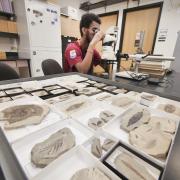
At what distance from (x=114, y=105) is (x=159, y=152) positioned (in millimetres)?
274

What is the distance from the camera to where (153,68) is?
4.45ft

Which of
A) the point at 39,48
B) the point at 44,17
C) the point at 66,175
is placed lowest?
the point at 66,175

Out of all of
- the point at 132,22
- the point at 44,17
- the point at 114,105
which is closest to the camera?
the point at 114,105

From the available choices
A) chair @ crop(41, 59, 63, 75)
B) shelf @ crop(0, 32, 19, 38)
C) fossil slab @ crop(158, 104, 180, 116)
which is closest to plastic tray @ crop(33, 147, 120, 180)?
fossil slab @ crop(158, 104, 180, 116)

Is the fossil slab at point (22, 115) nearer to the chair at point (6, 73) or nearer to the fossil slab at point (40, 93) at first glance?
the fossil slab at point (40, 93)

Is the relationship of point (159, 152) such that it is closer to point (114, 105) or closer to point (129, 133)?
point (129, 133)

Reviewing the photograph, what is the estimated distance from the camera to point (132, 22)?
347cm

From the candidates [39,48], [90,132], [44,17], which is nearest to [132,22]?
[44,17]

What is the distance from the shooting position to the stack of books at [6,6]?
7.70 feet

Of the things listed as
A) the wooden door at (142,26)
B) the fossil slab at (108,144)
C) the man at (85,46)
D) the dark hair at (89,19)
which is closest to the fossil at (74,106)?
the fossil slab at (108,144)

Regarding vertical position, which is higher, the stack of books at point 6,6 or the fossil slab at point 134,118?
the stack of books at point 6,6

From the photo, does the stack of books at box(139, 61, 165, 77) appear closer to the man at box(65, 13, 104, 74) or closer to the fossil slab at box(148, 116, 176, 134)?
the man at box(65, 13, 104, 74)

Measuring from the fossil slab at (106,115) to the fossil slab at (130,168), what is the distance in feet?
0.54

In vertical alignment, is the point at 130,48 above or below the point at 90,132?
above
